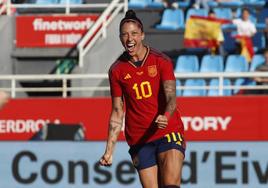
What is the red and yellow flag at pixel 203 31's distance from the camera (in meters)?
18.6

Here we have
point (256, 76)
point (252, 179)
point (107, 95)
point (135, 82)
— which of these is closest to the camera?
point (135, 82)

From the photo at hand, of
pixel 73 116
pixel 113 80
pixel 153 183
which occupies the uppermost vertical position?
pixel 113 80

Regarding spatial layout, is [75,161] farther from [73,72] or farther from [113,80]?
[73,72]

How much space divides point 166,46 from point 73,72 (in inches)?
92.1

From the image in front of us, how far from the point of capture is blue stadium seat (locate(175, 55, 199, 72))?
61.1ft

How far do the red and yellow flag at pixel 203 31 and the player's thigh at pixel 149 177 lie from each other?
10001 millimetres

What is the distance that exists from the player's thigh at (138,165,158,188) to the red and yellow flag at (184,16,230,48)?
32.8ft

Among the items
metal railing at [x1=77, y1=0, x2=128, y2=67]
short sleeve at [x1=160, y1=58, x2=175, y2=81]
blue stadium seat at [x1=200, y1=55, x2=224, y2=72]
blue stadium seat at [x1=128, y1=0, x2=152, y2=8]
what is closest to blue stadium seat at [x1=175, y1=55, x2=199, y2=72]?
blue stadium seat at [x1=200, y1=55, x2=224, y2=72]

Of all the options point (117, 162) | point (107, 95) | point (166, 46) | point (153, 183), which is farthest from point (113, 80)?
point (166, 46)

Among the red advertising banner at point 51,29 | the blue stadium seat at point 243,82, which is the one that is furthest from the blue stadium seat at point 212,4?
the blue stadium seat at point 243,82

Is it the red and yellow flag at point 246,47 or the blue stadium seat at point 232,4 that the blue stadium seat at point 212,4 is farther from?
the red and yellow flag at point 246,47

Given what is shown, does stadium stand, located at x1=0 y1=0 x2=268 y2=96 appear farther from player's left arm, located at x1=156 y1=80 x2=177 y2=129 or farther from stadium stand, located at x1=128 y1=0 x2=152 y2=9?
player's left arm, located at x1=156 y1=80 x2=177 y2=129

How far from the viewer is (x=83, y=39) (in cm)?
1852

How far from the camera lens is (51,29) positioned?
19.6 metres
